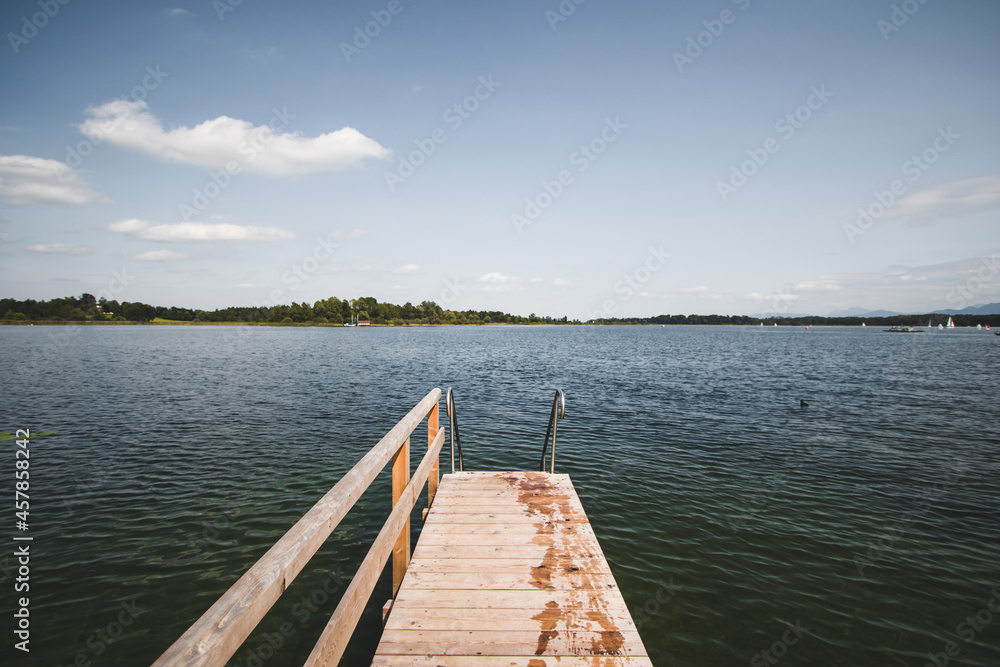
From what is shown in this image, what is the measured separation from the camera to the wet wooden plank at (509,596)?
127 inches

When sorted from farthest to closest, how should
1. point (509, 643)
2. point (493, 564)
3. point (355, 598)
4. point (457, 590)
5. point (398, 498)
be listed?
point (493, 564) → point (398, 498) → point (457, 590) → point (509, 643) → point (355, 598)

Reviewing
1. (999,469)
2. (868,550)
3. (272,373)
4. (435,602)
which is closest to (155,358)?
(272,373)

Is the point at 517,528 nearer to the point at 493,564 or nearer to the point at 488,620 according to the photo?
the point at 493,564

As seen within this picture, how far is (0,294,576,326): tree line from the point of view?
403ft

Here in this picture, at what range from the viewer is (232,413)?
53.1ft

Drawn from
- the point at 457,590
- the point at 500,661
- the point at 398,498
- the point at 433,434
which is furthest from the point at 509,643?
the point at 433,434

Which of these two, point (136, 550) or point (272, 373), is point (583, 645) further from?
point (272, 373)

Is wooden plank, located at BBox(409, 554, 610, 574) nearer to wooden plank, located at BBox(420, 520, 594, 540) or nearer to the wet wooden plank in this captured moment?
the wet wooden plank

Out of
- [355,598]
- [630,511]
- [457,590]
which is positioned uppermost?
[355,598]

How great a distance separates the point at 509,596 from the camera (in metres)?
3.92

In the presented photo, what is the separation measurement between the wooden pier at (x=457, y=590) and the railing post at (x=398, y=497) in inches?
0.5

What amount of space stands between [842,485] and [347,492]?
1162 cm

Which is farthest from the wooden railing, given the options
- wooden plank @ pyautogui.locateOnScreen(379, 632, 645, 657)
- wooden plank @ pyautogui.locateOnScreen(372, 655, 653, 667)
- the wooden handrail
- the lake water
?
the lake water

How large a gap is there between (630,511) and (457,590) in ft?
17.9
